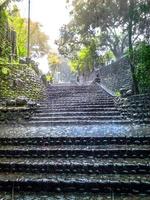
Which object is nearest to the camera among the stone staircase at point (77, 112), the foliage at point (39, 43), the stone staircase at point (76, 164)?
the stone staircase at point (76, 164)

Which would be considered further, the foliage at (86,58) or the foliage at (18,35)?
the foliage at (86,58)

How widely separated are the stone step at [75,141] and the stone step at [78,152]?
0.31 m

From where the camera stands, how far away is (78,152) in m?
7.05

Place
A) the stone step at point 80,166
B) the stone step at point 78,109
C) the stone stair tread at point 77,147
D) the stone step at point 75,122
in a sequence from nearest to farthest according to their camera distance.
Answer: the stone step at point 80,166, the stone stair tread at point 77,147, the stone step at point 75,122, the stone step at point 78,109

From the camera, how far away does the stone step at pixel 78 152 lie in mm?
6855

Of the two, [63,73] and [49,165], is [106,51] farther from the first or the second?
[63,73]

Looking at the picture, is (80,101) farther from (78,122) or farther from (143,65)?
(78,122)

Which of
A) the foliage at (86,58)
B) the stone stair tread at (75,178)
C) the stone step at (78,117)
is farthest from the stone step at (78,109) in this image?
the foliage at (86,58)

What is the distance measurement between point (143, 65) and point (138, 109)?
219cm

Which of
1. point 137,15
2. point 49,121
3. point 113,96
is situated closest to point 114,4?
point 137,15

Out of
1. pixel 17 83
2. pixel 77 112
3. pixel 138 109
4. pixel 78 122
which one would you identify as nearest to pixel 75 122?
pixel 78 122

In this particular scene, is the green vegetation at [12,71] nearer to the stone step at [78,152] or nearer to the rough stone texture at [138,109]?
the rough stone texture at [138,109]

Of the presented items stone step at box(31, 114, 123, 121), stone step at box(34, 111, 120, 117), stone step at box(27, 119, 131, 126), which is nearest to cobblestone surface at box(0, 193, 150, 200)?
stone step at box(27, 119, 131, 126)

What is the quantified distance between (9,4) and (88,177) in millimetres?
13258
